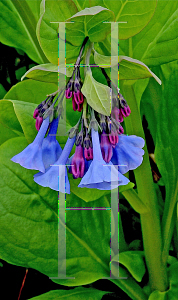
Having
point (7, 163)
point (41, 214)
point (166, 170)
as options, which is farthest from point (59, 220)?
point (166, 170)

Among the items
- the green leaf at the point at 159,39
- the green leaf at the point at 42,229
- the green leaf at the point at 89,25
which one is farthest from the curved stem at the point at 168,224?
the green leaf at the point at 89,25

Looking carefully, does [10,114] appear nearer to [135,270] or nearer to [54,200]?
[54,200]

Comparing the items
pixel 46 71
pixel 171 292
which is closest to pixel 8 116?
pixel 46 71

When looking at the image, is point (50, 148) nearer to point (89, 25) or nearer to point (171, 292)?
point (89, 25)

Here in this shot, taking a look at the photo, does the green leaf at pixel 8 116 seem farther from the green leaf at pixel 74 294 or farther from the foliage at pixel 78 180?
the green leaf at pixel 74 294

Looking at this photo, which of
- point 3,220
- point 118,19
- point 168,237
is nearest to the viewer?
point 118,19

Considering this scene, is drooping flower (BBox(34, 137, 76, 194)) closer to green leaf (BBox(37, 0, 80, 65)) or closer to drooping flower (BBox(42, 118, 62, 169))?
drooping flower (BBox(42, 118, 62, 169))
